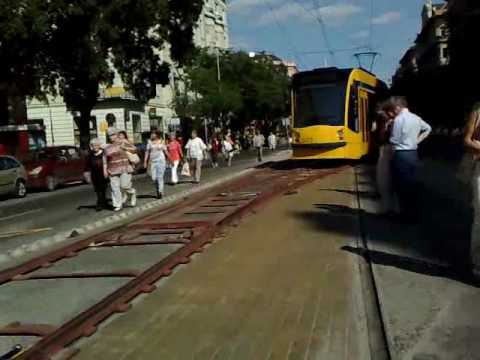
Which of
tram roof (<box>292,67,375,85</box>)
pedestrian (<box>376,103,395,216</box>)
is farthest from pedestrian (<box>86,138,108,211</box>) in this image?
tram roof (<box>292,67,375,85</box>)

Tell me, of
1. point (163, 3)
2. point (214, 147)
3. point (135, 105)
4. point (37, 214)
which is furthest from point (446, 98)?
point (135, 105)

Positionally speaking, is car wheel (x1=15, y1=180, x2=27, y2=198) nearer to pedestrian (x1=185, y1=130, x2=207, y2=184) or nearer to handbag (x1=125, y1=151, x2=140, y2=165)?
pedestrian (x1=185, y1=130, x2=207, y2=184)

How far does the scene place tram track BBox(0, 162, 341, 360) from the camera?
6.00 m

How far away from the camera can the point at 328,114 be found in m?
25.2

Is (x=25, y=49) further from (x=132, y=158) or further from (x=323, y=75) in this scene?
(x=132, y=158)

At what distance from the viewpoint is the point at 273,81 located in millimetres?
84812

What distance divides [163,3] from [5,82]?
26.6ft

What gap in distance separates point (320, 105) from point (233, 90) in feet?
165

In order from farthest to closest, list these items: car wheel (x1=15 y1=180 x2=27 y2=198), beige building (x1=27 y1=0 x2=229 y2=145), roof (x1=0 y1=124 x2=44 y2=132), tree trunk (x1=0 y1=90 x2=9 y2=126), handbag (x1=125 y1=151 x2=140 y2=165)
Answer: beige building (x1=27 y1=0 x2=229 y2=145)
tree trunk (x1=0 y1=90 x2=9 y2=126)
roof (x1=0 y1=124 x2=44 y2=132)
car wheel (x1=15 y1=180 x2=27 y2=198)
handbag (x1=125 y1=151 x2=140 y2=165)

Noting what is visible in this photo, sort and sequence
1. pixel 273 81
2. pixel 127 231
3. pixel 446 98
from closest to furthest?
pixel 127 231, pixel 446 98, pixel 273 81

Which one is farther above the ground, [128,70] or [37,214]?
[128,70]

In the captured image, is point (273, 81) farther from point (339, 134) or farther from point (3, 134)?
point (339, 134)

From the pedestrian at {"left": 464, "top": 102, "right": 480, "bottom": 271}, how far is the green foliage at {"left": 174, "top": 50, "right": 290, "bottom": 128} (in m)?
59.8

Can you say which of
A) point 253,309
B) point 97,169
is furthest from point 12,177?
point 253,309
